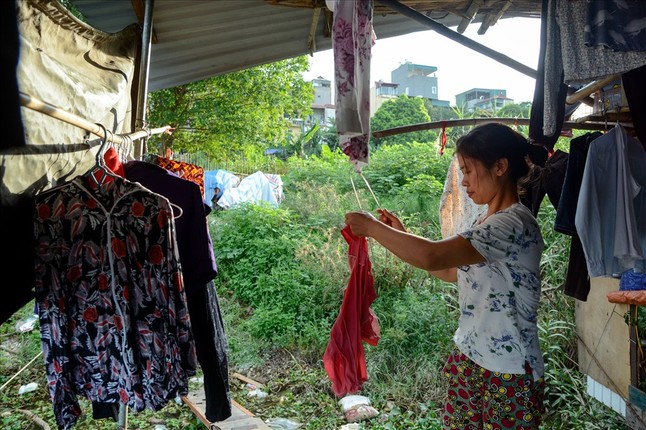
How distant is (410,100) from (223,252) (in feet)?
48.5

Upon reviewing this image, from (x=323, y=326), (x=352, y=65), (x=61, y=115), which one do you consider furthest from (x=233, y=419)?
(x=352, y=65)

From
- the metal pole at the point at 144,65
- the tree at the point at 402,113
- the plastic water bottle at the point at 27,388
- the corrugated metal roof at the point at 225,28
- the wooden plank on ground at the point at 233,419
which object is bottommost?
the wooden plank on ground at the point at 233,419

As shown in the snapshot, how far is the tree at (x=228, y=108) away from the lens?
312 inches

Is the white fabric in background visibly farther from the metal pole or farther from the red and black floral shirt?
the red and black floral shirt

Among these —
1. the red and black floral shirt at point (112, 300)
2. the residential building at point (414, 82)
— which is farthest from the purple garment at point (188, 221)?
the residential building at point (414, 82)

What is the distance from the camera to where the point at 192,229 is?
2002mm

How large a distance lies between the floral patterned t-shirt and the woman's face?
10cm

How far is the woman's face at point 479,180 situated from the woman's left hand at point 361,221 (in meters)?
0.39

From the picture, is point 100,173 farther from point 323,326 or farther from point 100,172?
point 323,326

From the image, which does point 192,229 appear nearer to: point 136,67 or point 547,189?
point 136,67

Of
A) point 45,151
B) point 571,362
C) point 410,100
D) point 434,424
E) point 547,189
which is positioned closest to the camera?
point 45,151

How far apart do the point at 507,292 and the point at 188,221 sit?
1269 millimetres

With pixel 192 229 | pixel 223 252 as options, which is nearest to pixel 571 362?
pixel 192 229

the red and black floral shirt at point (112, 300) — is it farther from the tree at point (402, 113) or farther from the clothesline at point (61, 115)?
the tree at point (402, 113)
